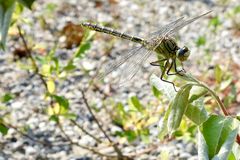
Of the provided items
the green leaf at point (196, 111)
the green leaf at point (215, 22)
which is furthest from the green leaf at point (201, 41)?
the green leaf at point (196, 111)

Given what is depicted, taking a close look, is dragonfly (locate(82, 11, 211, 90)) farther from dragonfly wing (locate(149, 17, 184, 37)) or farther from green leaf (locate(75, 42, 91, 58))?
green leaf (locate(75, 42, 91, 58))

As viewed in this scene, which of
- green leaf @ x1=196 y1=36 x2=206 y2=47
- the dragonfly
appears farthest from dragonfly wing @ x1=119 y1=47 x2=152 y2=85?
green leaf @ x1=196 y1=36 x2=206 y2=47

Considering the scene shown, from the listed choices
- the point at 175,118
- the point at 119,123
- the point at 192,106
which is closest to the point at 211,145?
the point at 175,118

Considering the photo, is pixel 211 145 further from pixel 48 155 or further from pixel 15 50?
pixel 15 50

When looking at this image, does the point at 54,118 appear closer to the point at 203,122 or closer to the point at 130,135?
the point at 130,135

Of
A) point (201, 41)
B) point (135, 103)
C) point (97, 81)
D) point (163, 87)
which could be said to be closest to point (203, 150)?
point (163, 87)
